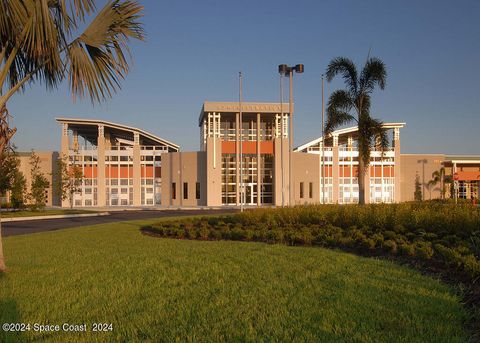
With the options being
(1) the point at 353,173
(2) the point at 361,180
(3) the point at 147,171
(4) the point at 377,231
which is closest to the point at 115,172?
(3) the point at 147,171

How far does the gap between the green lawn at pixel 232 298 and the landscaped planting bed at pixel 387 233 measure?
86 centimetres

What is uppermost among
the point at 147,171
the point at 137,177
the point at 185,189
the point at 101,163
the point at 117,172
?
the point at 101,163

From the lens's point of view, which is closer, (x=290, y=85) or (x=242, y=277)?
(x=242, y=277)

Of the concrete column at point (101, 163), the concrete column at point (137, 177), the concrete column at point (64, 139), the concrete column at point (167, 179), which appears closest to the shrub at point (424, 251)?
the concrete column at point (167, 179)

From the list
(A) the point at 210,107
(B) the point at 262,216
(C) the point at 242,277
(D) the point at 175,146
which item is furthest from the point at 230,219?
(D) the point at 175,146

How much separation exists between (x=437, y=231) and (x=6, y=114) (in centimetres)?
1094

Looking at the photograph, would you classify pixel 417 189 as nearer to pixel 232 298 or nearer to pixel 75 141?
pixel 75 141

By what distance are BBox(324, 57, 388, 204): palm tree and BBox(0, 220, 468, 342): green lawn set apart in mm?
13373

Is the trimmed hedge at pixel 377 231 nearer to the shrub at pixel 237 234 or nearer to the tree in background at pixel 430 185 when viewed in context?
the shrub at pixel 237 234

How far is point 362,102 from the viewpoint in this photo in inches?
834

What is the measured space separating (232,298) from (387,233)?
666 cm

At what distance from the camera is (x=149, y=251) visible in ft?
32.3

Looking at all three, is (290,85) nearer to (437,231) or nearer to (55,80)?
(437,231)

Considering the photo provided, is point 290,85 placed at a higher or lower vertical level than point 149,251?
higher
